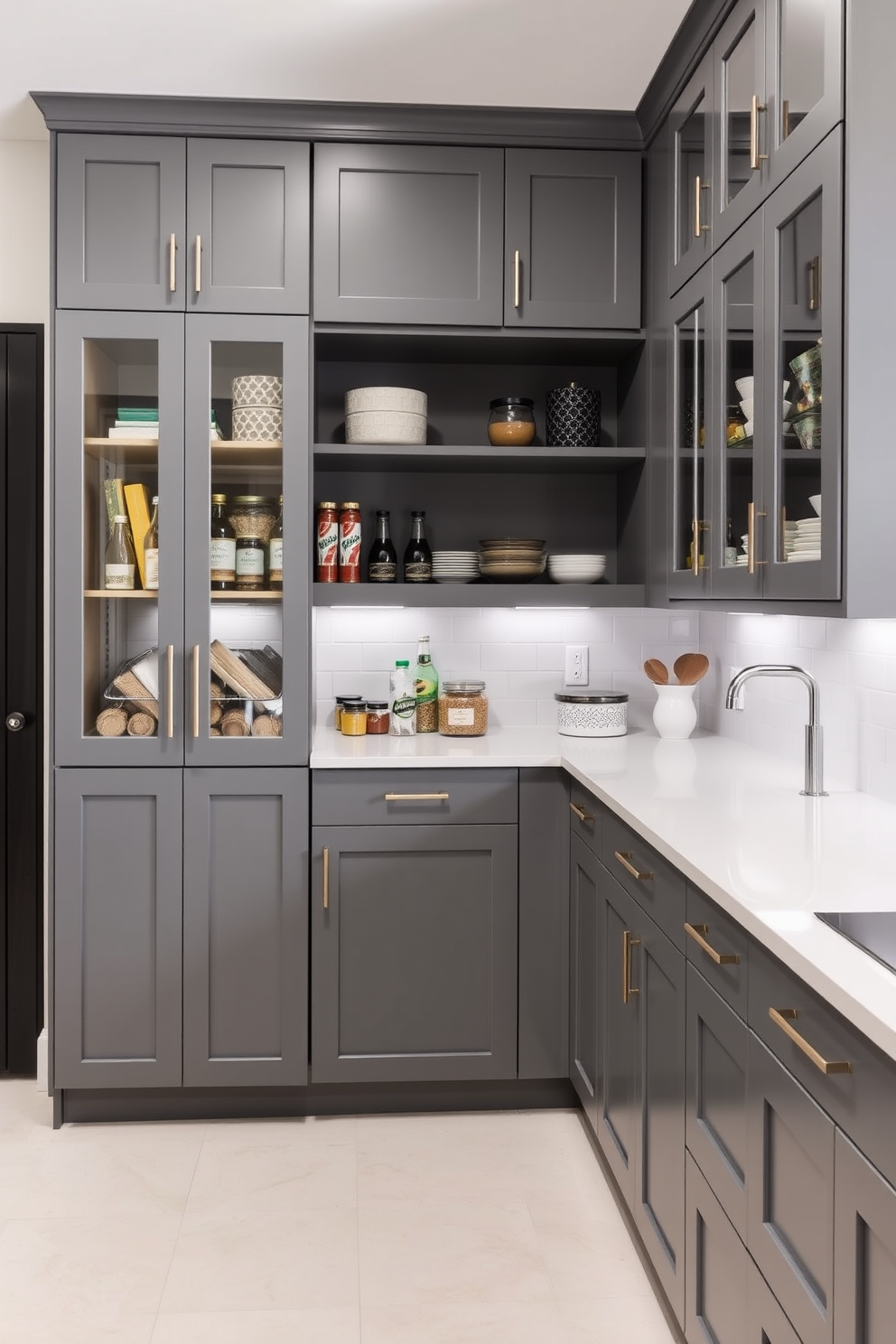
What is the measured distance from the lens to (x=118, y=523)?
8.76ft

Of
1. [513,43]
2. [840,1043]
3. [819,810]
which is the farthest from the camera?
[513,43]

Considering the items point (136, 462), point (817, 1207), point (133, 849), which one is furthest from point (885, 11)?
point (133, 849)

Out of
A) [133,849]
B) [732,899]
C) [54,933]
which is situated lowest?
[54,933]

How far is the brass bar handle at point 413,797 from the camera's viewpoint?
2.67 m

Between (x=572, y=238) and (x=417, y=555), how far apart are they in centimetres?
94

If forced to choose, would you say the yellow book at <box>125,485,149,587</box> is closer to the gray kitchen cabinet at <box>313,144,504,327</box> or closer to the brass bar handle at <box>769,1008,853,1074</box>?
the gray kitchen cabinet at <box>313,144,504,327</box>

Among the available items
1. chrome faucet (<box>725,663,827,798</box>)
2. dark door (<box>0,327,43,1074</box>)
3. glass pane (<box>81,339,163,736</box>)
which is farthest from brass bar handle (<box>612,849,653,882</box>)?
dark door (<box>0,327,43,1074</box>)

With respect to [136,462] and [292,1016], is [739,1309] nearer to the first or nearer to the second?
[292,1016]

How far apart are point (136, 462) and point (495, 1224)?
1.98 m

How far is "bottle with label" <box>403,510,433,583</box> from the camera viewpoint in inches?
117

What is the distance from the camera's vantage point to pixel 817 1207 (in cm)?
120

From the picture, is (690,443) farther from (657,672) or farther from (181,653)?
(181,653)

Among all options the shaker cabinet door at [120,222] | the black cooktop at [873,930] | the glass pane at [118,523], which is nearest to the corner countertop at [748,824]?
the black cooktop at [873,930]

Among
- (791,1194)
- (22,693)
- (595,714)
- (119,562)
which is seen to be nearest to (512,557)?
(595,714)
